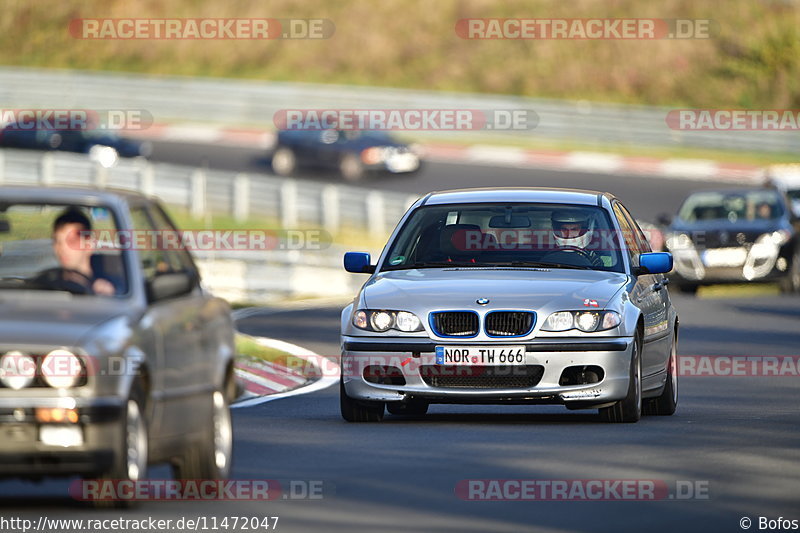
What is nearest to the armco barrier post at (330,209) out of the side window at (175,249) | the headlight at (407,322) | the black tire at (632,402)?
the black tire at (632,402)

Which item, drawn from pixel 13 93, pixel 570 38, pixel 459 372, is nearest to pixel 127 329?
pixel 459 372

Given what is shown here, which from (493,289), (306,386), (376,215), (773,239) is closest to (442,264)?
(493,289)

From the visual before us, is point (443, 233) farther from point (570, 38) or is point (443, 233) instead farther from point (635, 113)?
point (570, 38)

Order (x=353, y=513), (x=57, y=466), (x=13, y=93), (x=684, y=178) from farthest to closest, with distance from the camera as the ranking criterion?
(x=13, y=93)
(x=684, y=178)
(x=353, y=513)
(x=57, y=466)

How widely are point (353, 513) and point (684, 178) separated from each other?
37267 mm

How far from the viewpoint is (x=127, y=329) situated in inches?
324

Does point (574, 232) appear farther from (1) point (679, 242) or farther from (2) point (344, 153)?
(2) point (344, 153)

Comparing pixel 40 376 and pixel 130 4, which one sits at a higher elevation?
pixel 130 4

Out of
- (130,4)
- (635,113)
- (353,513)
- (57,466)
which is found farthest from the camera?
(130,4)

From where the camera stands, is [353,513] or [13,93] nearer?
[353,513]

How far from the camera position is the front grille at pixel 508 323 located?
12133mm

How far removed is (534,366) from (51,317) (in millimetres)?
4541

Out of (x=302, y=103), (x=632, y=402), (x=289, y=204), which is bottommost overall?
(x=289, y=204)

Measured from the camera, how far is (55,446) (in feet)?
25.8
